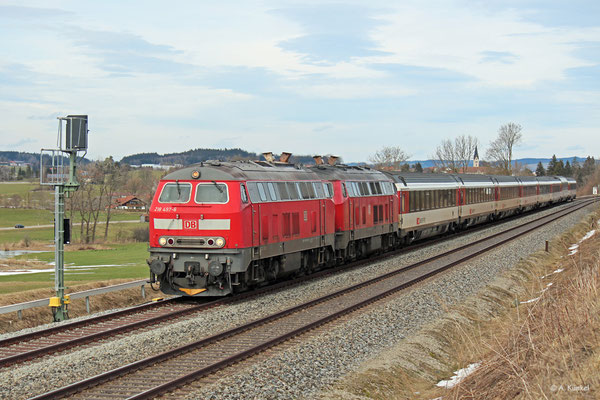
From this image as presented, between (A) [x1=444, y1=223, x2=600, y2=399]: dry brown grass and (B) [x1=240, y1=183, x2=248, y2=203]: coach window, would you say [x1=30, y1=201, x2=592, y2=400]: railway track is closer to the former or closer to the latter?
(B) [x1=240, y1=183, x2=248, y2=203]: coach window

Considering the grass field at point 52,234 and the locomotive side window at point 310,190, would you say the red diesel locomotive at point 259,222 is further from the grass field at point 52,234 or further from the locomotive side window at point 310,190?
the grass field at point 52,234

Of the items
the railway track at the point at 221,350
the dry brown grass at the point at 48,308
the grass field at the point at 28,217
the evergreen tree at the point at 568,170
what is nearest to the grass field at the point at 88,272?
the dry brown grass at the point at 48,308

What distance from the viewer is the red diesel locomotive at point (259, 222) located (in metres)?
17.0

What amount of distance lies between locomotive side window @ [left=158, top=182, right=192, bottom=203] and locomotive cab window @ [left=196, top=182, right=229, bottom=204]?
0.30m

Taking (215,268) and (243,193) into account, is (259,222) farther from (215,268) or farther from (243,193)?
(215,268)

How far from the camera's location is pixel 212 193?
56.5ft

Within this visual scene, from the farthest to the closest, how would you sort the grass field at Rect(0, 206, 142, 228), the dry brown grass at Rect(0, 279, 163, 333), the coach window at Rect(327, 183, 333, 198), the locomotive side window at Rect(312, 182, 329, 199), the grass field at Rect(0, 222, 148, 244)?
the grass field at Rect(0, 206, 142, 228), the grass field at Rect(0, 222, 148, 244), the coach window at Rect(327, 183, 333, 198), the locomotive side window at Rect(312, 182, 329, 199), the dry brown grass at Rect(0, 279, 163, 333)

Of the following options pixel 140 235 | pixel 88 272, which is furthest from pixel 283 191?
pixel 140 235

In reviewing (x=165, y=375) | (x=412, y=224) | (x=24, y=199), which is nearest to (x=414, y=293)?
(x=165, y=375)

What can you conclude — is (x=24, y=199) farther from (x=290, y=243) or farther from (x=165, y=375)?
(x=165, y=375)

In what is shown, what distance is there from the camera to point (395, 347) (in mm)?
12914

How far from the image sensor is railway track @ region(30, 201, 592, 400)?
32.2 ft

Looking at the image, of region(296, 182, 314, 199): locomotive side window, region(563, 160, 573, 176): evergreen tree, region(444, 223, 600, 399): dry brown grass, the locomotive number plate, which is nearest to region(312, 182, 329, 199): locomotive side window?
region(296, 182, 314, 199): locomotive side window

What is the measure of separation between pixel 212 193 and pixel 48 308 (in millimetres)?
6273
